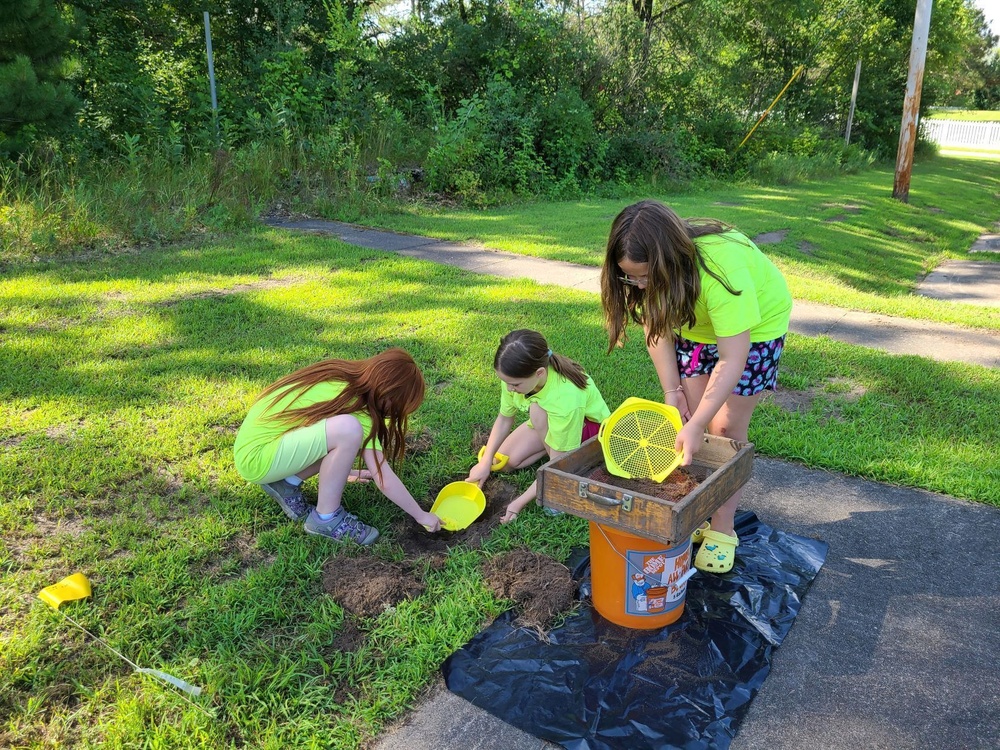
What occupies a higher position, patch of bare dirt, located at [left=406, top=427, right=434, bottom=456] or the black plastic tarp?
patch of bare dirt, located at [left=406, top=427, right=434, bottom=456]

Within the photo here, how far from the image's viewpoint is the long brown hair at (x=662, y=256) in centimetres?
232

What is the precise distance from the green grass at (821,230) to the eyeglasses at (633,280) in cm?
466

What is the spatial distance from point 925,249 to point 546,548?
10.9m

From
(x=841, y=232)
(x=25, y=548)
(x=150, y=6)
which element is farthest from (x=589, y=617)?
(x=150, y=6)

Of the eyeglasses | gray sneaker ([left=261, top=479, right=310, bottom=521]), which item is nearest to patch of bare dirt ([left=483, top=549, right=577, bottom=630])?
gray sneaker ([left=261, top=479, right=310, bottom=521])

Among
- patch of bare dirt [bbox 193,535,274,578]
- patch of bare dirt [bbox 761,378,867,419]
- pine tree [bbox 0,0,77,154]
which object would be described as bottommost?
patch of bare dirt [bbox 193,535,274,578]

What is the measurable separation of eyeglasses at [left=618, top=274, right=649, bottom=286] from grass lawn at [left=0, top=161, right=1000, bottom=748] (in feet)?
3.77

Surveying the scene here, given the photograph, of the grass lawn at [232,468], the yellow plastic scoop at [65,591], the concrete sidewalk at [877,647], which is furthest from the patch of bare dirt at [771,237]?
the yellow plastic scoop at [65,591]

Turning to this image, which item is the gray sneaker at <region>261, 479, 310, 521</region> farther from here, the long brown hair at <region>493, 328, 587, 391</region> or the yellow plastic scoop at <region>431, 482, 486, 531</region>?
the long brown hair at <region>493, 328, 587, 391</region>

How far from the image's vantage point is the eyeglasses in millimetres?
2415

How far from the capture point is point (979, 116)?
47281 mm

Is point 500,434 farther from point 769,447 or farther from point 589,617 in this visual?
point 769,447

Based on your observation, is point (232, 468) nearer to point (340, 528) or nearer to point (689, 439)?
point (340, 528)

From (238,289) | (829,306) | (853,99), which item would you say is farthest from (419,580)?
(853,99)
